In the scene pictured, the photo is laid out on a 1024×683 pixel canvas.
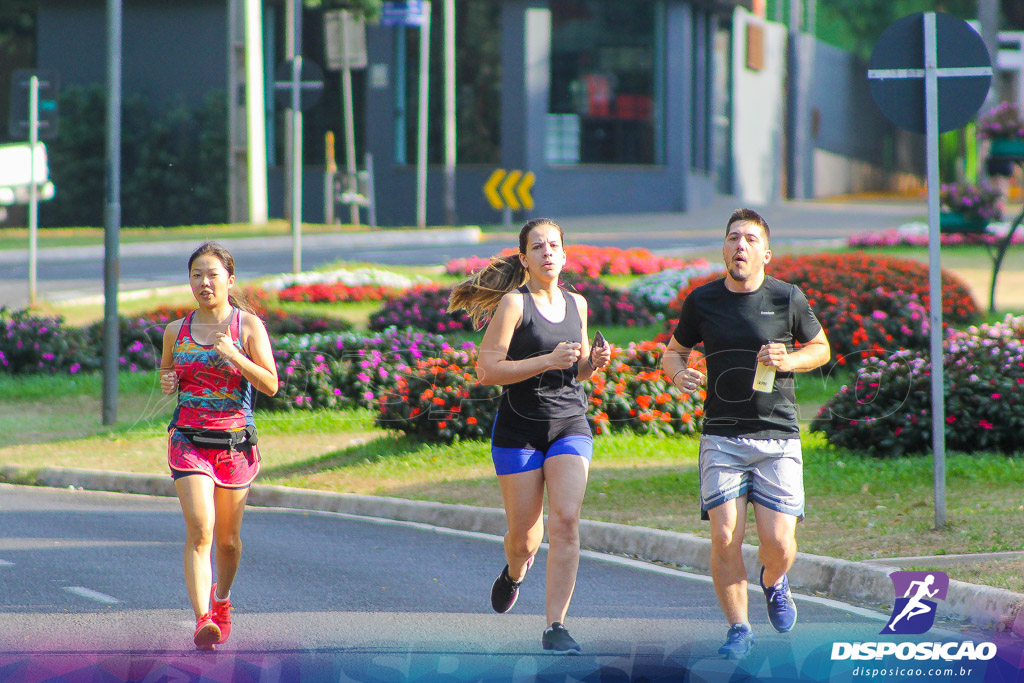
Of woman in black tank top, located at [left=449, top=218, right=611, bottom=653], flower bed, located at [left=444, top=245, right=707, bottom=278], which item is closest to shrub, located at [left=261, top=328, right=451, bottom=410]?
woman in black tank top, located at [left=449, top=218, right=611, bottom=653]

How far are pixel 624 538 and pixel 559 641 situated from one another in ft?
9.53

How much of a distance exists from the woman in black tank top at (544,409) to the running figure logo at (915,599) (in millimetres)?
1652

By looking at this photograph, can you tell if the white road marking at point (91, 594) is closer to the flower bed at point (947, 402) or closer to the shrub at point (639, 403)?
the shrub at point (639, 403)

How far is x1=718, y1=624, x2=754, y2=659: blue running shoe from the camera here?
606cm

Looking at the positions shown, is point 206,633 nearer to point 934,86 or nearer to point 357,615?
point 357,615

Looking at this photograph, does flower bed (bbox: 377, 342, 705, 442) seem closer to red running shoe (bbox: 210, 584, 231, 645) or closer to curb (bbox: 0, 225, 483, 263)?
red running shoe (bbox: 210, 584, 231, 645)

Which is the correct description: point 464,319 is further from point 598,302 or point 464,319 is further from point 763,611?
point 763,611

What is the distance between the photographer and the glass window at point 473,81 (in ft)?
126

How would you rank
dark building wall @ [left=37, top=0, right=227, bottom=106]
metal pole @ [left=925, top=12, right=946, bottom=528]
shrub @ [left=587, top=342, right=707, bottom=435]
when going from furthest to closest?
dark building wall @ [left=37, top=0, right=227, bottom=106]
shrub @ [left=587, top=342, right=707, bottom=435]
metal pole @ [left=925, top=12, right=946, bottom=528]

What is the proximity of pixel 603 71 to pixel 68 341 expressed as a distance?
79.0 feet

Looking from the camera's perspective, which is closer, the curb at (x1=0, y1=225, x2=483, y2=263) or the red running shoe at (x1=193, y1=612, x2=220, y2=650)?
the red running shoe at (x1=193, y1=612, x2=220, y2=650)

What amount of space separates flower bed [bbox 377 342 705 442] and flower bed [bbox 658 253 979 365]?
278 centimetres

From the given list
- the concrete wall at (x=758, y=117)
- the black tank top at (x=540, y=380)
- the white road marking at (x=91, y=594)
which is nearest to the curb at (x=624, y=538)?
the black tank top at (x=540, y=380)

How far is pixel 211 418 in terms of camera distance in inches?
247
